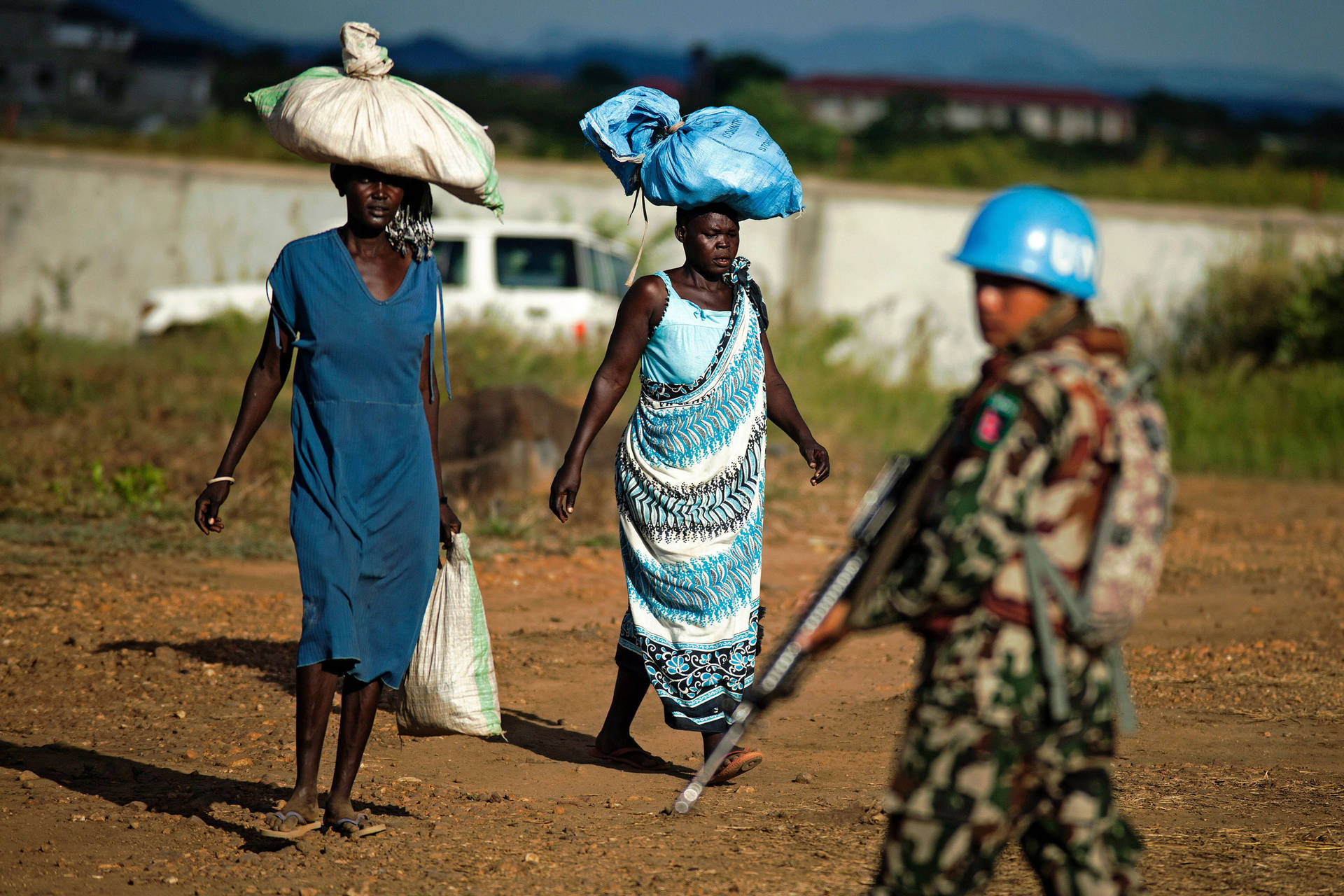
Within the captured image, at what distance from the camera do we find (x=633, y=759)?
4.76 metres

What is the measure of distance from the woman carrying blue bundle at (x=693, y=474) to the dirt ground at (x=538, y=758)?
0.42 metres

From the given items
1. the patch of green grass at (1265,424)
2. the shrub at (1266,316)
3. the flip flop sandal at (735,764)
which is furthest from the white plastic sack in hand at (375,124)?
the shrub at (1266,316)

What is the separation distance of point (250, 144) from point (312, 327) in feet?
62.8

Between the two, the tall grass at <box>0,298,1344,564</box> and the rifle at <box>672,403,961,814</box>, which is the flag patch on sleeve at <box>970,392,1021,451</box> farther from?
the tall grass at <box>0,298,1344,564</box>

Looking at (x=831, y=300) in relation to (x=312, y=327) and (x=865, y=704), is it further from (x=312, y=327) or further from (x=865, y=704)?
(x=312, y=327)

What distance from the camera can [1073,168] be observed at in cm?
2784

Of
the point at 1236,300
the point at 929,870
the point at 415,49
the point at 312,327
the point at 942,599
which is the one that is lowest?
the point at 929,870

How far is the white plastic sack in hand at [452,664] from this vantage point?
4215mm

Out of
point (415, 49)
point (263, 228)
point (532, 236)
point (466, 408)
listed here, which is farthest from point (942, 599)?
point (415, 49)

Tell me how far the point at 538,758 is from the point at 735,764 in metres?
0.75

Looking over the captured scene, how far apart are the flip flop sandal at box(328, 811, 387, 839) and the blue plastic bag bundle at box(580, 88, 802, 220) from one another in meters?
2.07

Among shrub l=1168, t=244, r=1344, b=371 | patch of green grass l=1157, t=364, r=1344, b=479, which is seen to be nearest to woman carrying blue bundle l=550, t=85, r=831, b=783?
patch of green grass l=1157, t=364, r=1344, b=479

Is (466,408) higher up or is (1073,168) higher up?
(1073,168)

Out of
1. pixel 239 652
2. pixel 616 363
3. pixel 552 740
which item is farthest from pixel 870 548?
pixel 239 652
